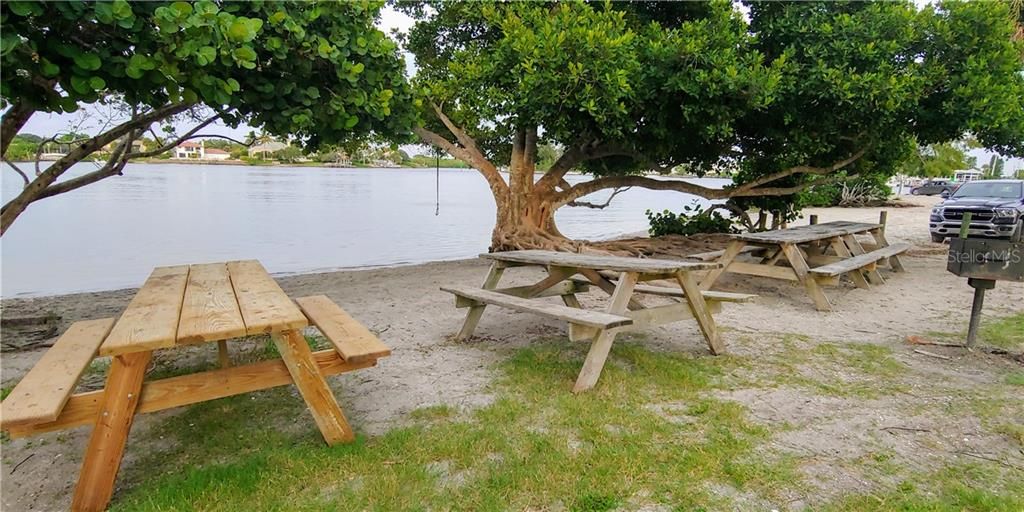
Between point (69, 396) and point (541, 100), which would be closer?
point (69, 396)

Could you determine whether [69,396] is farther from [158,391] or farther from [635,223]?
[635,223]

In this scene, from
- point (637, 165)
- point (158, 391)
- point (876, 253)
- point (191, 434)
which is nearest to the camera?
point (158, 391)

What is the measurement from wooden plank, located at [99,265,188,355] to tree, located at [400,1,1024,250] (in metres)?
3.02

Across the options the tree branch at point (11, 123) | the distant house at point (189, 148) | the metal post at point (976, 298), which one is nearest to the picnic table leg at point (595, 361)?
the metal post at point (976, 298)

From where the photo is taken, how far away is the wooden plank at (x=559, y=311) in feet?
10.7

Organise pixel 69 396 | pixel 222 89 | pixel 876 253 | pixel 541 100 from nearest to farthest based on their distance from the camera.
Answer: pixel 69 396 → pixel 222 89 → pixel 541 100 → pixel 876 253

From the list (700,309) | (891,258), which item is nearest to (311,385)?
(700,309)

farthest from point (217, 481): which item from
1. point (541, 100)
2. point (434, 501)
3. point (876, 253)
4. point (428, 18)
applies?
point (428, 18)

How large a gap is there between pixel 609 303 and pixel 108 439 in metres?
2.72

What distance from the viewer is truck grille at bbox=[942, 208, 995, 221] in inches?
452

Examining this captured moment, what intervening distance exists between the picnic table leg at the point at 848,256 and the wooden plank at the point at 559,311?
521cm

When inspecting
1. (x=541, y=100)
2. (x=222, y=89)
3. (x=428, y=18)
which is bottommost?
(x=222, y=89)

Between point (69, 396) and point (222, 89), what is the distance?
6.55 feet

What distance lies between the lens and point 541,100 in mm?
6676
